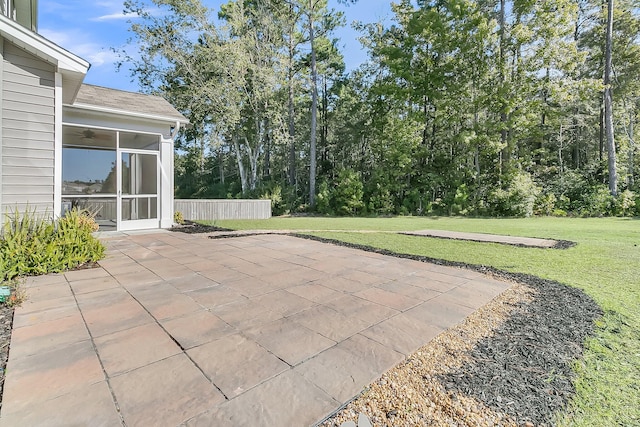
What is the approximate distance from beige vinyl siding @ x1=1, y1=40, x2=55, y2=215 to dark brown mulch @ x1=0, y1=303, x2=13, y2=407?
2621 millimetres

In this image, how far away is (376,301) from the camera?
10.3ft

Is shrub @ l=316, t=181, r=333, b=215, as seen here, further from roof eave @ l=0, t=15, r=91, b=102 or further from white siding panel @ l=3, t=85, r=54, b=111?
white siding panel @ l=3, t=85, r=54, b=111

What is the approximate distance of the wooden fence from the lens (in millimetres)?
11680

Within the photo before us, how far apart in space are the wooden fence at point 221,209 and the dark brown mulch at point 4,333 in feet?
28.8

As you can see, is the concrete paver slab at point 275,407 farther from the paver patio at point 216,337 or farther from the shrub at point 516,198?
the shrub at point 516,198

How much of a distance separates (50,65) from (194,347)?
5.29 m

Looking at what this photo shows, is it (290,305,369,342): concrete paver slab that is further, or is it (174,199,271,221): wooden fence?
(174,199,271,221): wooden fence

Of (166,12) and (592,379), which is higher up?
(166,12)

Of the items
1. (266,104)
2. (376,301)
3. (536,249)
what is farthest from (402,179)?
(376,301)

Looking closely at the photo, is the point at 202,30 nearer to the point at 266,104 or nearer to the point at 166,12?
the point at 166,12

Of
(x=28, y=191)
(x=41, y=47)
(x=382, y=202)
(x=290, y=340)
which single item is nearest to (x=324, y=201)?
(x=382, y=202)

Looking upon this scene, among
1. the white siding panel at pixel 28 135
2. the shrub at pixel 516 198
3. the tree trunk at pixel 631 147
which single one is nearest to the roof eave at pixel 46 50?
the white siding panel at pixel 28 135

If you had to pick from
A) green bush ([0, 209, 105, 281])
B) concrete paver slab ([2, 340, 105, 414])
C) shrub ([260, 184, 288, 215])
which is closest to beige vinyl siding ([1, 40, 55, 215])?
green bush ([0, 209, 105, 281])

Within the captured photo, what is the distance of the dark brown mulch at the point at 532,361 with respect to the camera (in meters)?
1.69
